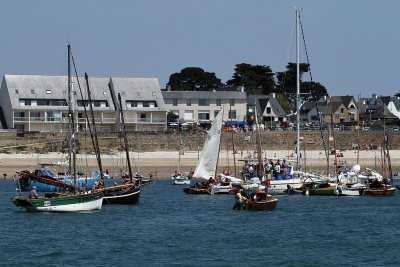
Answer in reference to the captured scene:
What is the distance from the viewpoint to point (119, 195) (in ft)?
195

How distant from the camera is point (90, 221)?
5266 centimetres

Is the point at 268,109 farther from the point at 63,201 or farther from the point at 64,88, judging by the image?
the point at 63,201

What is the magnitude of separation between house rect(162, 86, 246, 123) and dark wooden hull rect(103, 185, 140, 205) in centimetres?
6895

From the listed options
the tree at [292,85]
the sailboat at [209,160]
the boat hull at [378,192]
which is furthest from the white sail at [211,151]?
the tree at [292,85]

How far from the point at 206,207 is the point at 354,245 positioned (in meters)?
16.8

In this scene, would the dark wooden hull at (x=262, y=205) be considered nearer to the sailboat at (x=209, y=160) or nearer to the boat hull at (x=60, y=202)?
the boat hull at (x=60, y=202)

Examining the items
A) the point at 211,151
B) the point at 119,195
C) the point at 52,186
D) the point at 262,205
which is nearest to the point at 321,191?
the point at 211,151

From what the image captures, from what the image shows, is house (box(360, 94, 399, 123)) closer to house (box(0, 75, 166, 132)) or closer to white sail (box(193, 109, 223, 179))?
house (box(0, 75, 166, 132))

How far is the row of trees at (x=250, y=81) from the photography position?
15900 cm

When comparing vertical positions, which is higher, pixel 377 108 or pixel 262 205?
pixel 377 108

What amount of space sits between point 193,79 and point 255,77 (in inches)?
388

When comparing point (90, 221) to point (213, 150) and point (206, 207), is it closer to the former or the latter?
point (206, 207)

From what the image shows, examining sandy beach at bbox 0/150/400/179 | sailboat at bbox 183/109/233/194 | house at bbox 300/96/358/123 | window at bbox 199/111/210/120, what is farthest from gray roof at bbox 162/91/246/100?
sailboat at bbox 183/109/233/194

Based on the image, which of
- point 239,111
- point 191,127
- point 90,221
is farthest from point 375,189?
point 239,111
